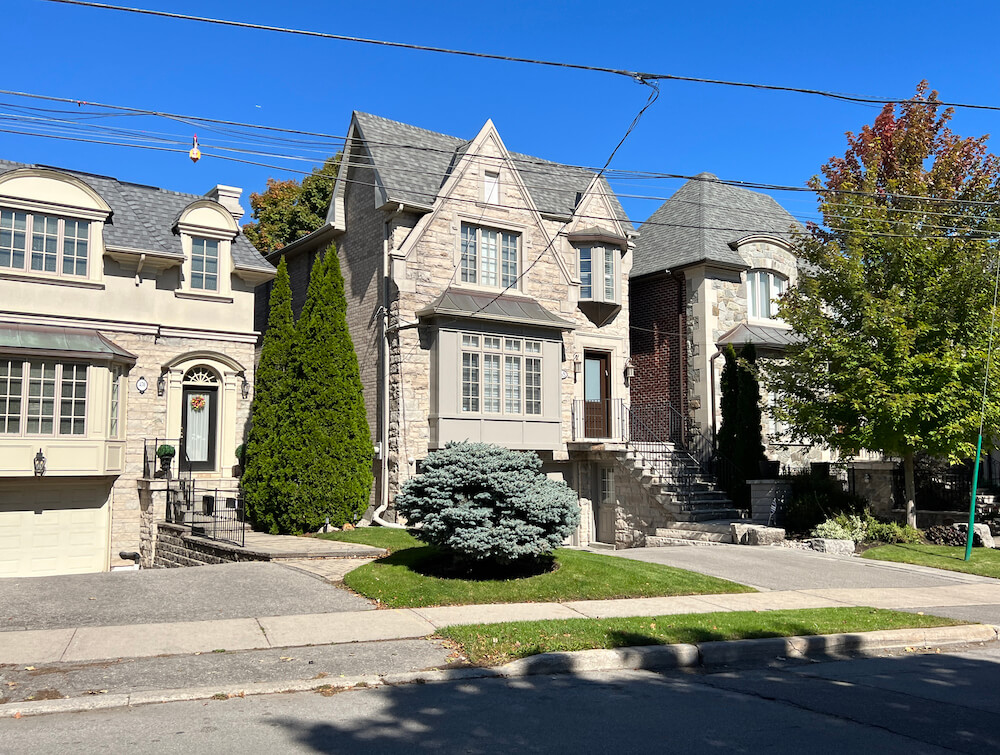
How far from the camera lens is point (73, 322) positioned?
752 inches

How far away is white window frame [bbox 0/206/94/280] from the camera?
18.5m

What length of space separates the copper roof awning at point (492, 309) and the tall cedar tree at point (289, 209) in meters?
13.9

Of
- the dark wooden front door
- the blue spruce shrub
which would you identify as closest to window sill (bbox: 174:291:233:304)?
the dark wooden front door

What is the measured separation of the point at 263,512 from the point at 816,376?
12.6 m

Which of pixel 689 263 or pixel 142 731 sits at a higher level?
pixel 689 263

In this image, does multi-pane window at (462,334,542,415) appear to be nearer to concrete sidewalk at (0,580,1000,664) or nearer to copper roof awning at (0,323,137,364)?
copper roof awning at (0,323,137,364)

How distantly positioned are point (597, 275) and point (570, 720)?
18628 mm

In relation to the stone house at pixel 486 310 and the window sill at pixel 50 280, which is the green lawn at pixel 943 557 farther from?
the window sill at pixel 50 280

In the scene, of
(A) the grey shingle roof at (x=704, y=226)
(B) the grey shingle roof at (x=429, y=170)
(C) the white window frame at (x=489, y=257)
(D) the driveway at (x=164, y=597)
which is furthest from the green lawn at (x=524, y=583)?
(A) the grey shingle roof at (x=704, y=226)

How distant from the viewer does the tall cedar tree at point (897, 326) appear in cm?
1744

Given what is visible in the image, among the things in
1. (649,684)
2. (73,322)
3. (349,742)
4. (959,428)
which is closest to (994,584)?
(959,428)

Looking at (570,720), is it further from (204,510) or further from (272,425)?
(204,510)

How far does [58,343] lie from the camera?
18.1 m

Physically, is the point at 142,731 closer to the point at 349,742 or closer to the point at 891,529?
the point at 349,742
